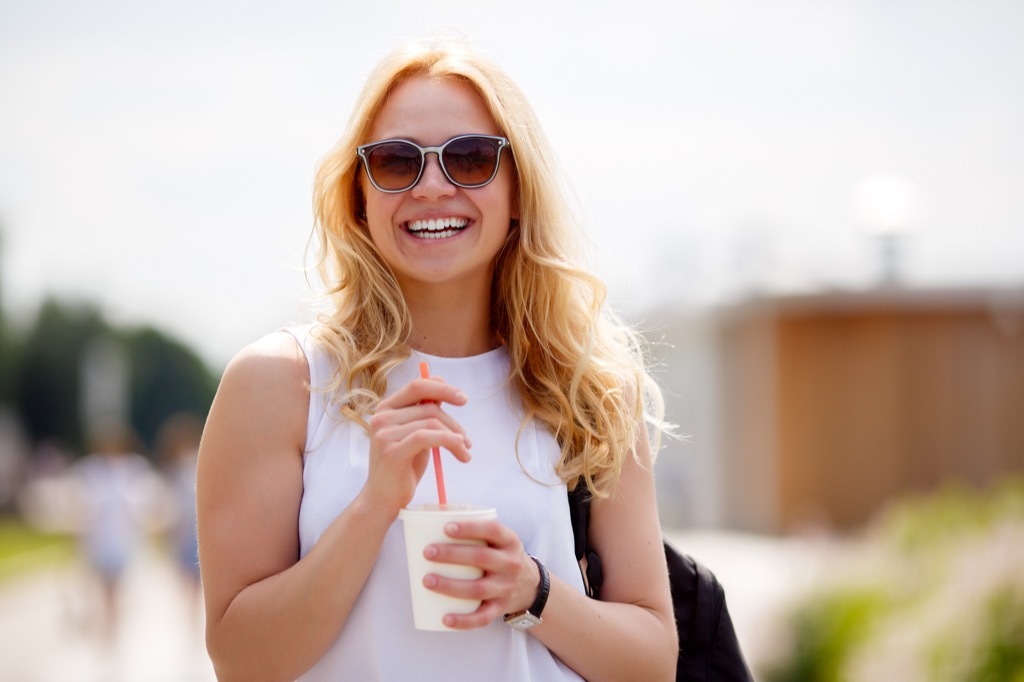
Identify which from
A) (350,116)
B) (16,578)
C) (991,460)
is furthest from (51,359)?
(350,116)

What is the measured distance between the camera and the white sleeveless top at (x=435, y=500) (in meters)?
2.36

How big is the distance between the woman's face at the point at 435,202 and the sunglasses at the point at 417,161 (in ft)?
0.05

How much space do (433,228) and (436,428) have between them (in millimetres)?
612

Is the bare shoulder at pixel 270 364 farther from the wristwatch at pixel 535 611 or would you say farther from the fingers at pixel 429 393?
the wristwatch at pixel 535 611

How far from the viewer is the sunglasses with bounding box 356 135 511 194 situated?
101 inches

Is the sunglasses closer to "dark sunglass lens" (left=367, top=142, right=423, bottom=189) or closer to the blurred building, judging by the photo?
"dark sunglass lens" (left=367, top=142, right=423, bottom=189)

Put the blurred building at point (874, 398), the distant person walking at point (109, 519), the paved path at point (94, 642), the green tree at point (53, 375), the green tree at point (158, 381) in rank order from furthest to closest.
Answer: the green tree at point (158, 381)
the green tree at point (53, 375)
the blurred building at point (874, 398)
the distant person walking at point (109, 519)
the paved path at point (94, 642)

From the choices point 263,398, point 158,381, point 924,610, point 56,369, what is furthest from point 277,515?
point 158,381

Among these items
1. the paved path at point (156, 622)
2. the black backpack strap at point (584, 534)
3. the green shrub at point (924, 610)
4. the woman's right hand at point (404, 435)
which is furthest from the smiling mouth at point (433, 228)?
the paved path at point (156, 622)

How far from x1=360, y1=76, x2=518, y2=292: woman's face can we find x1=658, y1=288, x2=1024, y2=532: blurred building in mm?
14295

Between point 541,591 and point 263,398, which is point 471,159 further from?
point 541,591

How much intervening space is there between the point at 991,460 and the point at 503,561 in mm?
16159

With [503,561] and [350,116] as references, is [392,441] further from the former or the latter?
[350,116]

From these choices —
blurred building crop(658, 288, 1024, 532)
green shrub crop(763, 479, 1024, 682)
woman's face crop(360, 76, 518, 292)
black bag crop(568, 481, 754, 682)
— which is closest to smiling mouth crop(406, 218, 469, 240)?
woman's face crop(360, 76, 518, 292)
